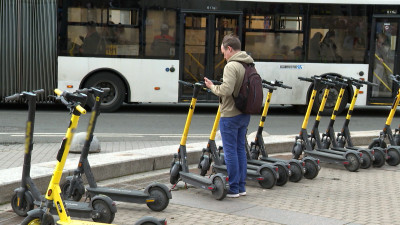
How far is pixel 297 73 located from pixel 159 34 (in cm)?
352

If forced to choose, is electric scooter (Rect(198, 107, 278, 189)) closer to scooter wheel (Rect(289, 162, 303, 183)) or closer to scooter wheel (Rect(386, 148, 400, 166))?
scooter wheel (Rect(289, 162, 303, 183))

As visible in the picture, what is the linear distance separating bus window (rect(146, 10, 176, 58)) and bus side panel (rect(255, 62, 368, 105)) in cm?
227

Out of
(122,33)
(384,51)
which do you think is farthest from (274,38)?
(122,33)

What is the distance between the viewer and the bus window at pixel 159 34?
16359mm

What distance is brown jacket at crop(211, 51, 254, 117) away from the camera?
7.10m

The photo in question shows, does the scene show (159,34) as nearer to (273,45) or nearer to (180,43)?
(180,43)

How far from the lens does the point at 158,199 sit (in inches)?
259

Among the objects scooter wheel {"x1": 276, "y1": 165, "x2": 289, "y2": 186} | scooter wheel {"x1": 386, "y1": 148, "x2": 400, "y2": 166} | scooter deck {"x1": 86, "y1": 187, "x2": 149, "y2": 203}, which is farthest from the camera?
scooter wheel {"x1": 386, "y1": 148, "x2": 400, "y2": 166}

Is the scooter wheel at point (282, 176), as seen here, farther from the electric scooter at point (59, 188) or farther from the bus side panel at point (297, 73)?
the bus side panel at point (297, 73)

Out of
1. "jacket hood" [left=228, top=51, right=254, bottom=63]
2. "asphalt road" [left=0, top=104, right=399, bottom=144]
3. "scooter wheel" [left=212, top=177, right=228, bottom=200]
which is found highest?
"jacket hood" [left=228, top=51, right=254, bottom=63]

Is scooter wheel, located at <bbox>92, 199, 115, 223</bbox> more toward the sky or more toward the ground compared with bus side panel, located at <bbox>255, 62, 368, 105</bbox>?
more toward the ground

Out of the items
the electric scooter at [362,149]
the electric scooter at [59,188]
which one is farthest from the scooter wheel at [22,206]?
the electric scooter at [362,149]

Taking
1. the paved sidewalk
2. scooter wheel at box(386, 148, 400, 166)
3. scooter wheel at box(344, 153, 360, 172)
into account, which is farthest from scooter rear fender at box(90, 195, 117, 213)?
scooter wheel at box(386, 148, 400, 166)

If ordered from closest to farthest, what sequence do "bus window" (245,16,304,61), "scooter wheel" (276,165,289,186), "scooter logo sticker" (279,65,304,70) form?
"scooter wheel" (276,165,289,186), "bus window" (245,16,304,61), "scooter logo sticker" (279,65,304,70)
